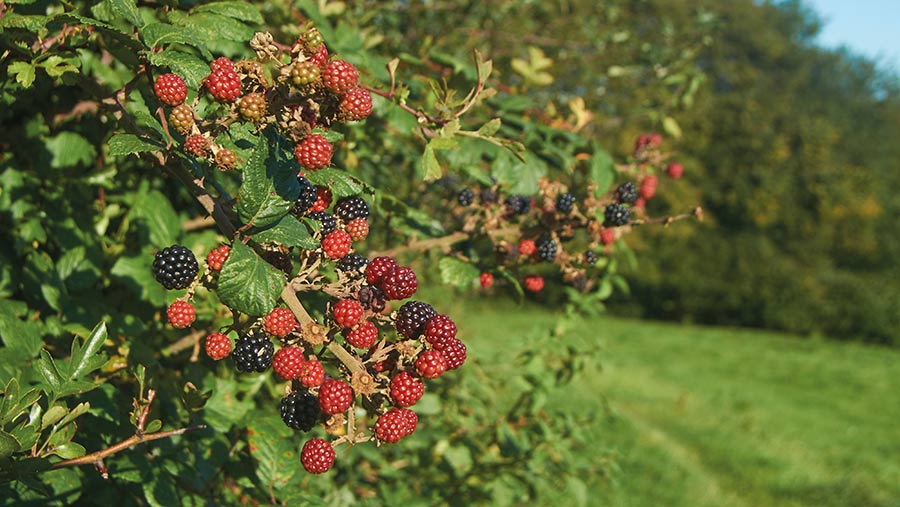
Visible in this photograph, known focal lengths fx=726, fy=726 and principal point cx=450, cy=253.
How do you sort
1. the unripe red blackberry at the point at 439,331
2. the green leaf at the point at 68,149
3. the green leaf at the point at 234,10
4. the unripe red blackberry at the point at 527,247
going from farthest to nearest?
the green leaf at the point at 68,149, the unripe red blackberry at the point at 527,247, the green leaf at the point at 234,10, the unripe red blackberry at the point at 439,331

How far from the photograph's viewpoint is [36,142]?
2.45m

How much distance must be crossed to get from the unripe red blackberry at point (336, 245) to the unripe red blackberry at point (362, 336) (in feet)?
0.48

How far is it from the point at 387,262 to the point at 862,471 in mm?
8851

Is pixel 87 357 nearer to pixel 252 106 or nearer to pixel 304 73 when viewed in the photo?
pixel 252 106

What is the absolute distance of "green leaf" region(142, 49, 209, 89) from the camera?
1.39m

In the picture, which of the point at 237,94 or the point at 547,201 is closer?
the point at 237,94

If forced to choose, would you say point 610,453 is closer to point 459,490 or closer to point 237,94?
point 459,490

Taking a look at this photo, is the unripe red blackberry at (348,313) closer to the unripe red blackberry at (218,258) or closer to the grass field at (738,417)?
the unripe red blackberry at (218,258)

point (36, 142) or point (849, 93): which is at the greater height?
point (849, 93)

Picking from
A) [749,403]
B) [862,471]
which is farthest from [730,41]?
[862,471]

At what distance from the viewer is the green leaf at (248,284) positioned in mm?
1176

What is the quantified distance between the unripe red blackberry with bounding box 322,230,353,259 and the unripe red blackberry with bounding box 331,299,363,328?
100 millimetres

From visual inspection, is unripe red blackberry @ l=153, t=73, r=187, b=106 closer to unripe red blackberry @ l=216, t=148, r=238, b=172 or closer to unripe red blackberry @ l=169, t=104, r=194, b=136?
unripe red blackberry @ l=169, t=104, r=194, b=136

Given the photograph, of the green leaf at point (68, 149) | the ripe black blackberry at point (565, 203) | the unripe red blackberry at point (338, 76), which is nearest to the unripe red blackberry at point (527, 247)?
the ripe black blackberry at point (565, 203)
